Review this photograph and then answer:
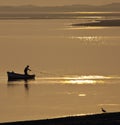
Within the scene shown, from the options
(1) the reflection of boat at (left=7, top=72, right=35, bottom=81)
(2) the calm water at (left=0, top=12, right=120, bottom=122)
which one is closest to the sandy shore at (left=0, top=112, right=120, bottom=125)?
(2) the calm water at (left=0, top=12, right=120, bottom=122)

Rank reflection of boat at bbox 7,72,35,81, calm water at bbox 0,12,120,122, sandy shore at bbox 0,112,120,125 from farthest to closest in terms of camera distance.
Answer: reflection of boat at bbox 7,72,35,81 < calm water at bbox 0,12,120,122 < sandy shore at bbox 0,112,120,125

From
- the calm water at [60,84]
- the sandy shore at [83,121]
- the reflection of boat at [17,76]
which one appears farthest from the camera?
the reflection of boat at [17,76]

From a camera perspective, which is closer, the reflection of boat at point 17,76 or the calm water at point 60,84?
the calm water at point 60,84

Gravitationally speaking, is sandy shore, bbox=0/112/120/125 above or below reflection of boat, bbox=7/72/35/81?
below

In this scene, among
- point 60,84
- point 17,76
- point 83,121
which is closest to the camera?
point 83,121

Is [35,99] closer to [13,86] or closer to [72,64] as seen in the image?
[13,86]

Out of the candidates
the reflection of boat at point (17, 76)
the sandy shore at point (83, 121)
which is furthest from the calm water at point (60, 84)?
the sandy shore at point (83, 121)

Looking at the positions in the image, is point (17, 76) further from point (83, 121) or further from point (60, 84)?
point (83, 121)

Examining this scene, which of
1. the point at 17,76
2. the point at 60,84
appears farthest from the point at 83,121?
the point at 17,76

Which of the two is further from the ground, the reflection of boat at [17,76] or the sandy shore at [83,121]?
the reflection of boat at [17,76]

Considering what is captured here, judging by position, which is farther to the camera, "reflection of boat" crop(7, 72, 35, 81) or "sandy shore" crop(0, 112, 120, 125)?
"reflection of boat" crop(7, 72, 35, 81)

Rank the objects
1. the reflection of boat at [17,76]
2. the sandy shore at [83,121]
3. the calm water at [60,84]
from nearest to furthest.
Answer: the sandy shore at [83,121] → the calm water at [60,84] → the reflection of boat at [17,76]

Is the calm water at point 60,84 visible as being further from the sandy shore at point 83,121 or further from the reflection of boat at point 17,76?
the sandy shore at point 83,121

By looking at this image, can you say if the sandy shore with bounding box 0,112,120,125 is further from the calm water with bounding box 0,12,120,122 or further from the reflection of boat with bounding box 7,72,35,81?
the reflection of boat with bounding box 7,72,35,81
